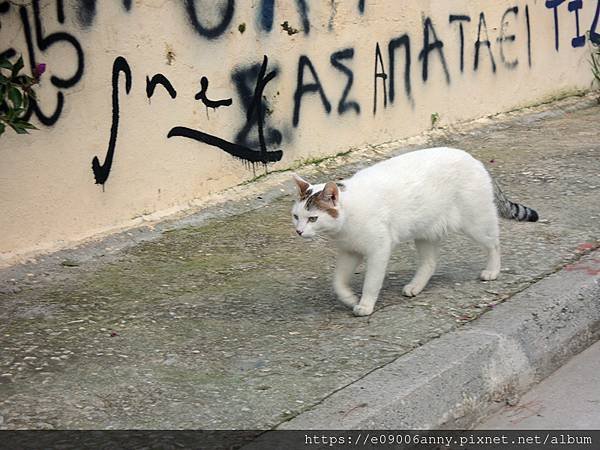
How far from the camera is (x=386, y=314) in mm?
4836

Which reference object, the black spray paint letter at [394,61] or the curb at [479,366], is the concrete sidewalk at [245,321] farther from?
the black spray paint letter at [394,61]

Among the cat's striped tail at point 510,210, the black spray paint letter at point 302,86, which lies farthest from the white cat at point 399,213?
the black spray paint letter at point 302,86

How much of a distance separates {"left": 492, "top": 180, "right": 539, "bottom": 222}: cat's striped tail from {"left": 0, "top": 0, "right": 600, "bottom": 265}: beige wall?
7.45 feet

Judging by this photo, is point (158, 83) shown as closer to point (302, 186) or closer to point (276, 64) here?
point (276, 64)

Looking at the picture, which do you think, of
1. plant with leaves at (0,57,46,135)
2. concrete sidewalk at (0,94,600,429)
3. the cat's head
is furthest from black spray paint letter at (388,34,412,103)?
plant with leaves at (0,57,46,135)

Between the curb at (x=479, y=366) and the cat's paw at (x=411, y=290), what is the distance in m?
0.47

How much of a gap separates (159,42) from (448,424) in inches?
143

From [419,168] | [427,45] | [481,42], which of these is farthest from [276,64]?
[481,42]

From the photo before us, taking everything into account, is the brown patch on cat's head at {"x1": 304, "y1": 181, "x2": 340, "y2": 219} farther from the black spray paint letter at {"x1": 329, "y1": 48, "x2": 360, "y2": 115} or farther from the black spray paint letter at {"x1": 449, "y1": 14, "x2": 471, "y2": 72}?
the black spray paint letter at {"x1": 449, "y1": 14, "x2": 471, "y2": 72}

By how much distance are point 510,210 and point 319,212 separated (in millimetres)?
1526

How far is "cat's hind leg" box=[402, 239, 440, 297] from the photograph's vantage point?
5.12 metres

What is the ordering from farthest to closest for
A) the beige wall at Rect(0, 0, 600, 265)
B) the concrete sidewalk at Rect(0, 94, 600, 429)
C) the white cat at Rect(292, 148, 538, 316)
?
1. the beige wall at Rect(0, 0, 600, 265)
2. the white cat at Rect(292, 148, 538, 316)
3. the concrete sidewalk at Rect(0, 94, 600, 429)

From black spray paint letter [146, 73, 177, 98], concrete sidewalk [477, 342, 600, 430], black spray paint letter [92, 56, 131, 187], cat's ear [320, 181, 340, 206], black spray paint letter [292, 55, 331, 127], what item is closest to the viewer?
concrete sidewalk [477, 342, 600, 430]

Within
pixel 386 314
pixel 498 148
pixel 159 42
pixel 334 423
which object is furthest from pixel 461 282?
pixel 498 148
